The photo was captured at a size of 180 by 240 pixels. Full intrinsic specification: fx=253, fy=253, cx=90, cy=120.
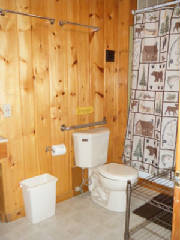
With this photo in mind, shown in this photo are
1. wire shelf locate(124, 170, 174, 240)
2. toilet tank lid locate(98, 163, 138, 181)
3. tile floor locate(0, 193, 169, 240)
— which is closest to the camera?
wire shelf locate(124, 170, 174, 240)

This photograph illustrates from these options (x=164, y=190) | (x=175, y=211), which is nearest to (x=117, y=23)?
(x=164, y=190)

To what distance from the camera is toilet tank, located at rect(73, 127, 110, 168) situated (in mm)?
2795

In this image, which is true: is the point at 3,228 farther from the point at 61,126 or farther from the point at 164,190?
the point at 164,190

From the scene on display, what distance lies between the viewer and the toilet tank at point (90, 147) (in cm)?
279

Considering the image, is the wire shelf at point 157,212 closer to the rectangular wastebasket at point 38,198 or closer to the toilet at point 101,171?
the toilet at point 101,171

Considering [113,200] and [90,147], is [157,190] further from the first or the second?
[90,147]

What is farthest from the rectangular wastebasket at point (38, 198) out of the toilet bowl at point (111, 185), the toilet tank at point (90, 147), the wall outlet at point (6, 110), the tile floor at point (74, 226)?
the wall outlet at point (6, 110)

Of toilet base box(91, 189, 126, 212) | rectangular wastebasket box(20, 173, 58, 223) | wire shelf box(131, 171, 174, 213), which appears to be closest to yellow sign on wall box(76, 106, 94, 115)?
rectangular wastebasket box(20, 173, 58, 223)

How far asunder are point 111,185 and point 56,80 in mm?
1232

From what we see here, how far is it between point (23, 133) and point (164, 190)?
5.97 ft

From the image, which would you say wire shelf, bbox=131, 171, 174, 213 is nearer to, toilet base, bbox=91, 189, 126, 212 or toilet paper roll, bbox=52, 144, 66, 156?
toilet base, bbox=91, 189, 126, 212

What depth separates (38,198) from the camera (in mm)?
2422

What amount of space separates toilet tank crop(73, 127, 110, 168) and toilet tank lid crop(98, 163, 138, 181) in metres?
0.19

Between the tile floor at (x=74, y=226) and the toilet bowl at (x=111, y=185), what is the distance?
0.29 feet
